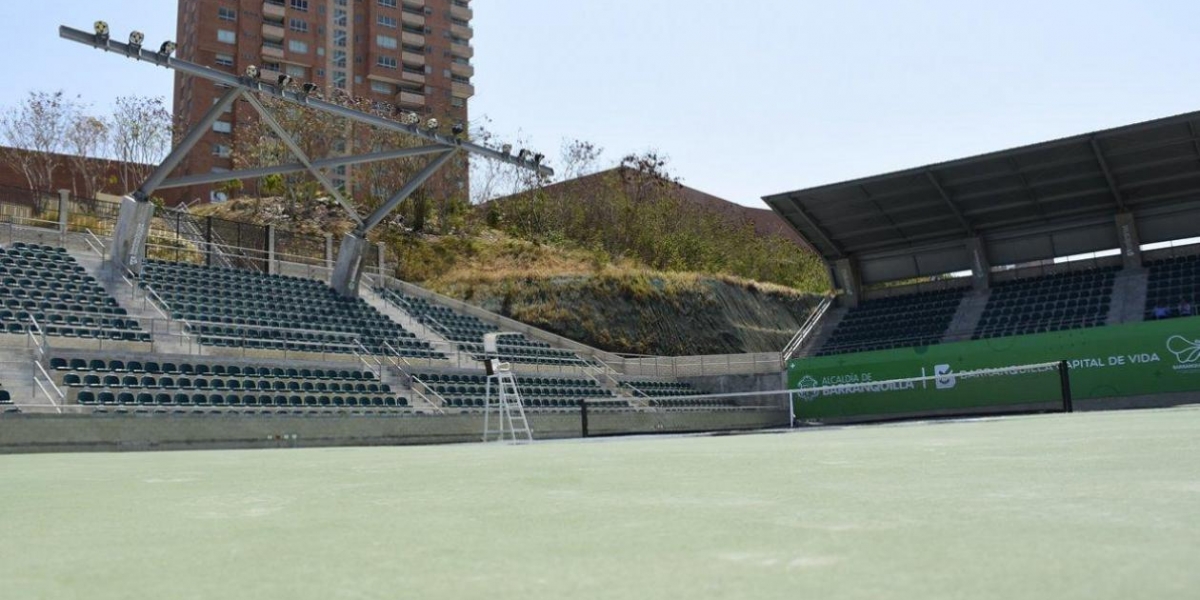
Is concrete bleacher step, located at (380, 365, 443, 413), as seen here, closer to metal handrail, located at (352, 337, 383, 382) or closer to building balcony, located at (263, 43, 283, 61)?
metal handrail, located at (352, 337, 383, 382)

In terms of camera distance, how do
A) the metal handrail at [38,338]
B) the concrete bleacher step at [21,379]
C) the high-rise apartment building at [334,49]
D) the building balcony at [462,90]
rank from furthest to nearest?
the building balcony at [462,90] < the high-rise apartment building at [334,49] < the metal handrail at [38,338] < the concrete bleacher step at [21,379]

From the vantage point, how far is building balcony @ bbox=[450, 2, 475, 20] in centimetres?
10312

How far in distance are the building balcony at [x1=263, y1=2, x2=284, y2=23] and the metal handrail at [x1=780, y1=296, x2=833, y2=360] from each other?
71.5 m

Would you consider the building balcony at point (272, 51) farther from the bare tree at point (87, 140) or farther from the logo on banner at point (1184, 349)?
the logo on banner at point (1184, 349)

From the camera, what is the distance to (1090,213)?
32.5 metres

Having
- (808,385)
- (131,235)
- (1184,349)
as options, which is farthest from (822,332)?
(131,235)

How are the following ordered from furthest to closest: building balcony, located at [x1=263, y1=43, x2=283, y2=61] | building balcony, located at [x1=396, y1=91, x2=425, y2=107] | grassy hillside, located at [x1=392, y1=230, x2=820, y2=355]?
building balcony, located at [x1=396, y1=91, x2=425, y2=107] < building balcony, located at [x1=263, y1=43, x2=283, y2=61] < grassy hillside, located at [x1=392, y1=230, x2=820, y2=355]

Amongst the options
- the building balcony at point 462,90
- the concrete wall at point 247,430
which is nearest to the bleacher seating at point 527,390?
the concrete wall at point 247,430

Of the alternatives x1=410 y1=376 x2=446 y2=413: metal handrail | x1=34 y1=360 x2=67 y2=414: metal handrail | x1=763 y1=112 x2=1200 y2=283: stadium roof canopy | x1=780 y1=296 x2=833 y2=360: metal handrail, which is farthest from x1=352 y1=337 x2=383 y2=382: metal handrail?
x1=763 y1=112 x2=1200 y2=283: stadium roof canopy

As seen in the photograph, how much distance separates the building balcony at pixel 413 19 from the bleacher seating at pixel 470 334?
237ft

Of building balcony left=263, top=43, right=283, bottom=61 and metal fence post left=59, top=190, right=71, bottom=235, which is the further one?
building balcony left=263, top=43, right=283, bottom=61

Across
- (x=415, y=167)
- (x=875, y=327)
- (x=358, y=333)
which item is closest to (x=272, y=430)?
(x=358, y=333)

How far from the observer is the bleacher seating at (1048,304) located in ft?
97.6

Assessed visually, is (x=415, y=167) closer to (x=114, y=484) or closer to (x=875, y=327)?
(x=875, y=327)
